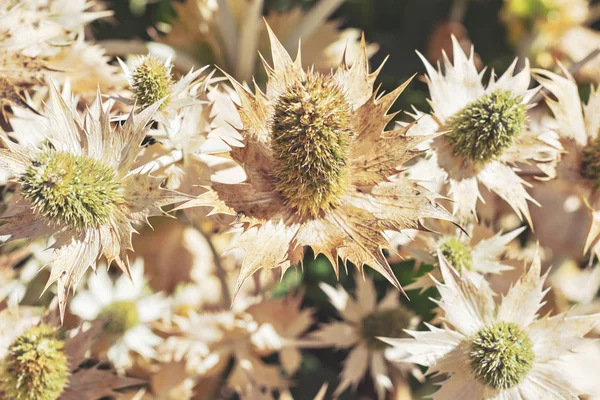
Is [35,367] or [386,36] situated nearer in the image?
[35,367]

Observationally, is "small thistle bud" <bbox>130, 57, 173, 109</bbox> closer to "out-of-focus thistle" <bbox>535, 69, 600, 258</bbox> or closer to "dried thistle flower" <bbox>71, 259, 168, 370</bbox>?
"dried thistle flower" <bbox>71, 259, 168, 370</bbox>

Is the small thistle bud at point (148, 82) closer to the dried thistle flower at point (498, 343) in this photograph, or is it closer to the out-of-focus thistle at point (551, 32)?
the dried thistle flower at point (498, 343)

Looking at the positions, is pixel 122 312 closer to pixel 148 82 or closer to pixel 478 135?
pixel 148 82

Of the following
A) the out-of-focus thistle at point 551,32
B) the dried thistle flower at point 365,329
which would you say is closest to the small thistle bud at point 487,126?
the dried thistle flower at point 365,329

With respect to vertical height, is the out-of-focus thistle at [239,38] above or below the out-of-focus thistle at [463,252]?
above

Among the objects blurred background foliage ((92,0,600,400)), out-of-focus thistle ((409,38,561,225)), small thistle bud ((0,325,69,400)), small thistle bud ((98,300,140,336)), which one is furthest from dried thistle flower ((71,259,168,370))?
out-of-focus thistle ((409,38,561,225))

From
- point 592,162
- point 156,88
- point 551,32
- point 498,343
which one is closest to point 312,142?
point 156,88

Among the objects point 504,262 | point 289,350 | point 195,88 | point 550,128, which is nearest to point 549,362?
point 504,262
